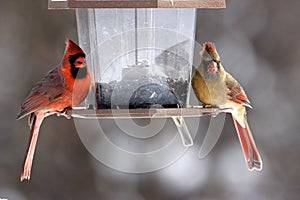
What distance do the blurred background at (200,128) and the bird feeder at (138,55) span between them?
1911mm

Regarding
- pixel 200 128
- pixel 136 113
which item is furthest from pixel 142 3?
pixel 200 128

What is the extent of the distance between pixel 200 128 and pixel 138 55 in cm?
200

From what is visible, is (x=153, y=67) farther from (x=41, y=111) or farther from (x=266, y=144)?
(x=266, y=144)

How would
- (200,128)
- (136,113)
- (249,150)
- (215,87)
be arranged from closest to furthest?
1. (136,113)
2. (215,87)
3. (249,150)
4. (200,128)

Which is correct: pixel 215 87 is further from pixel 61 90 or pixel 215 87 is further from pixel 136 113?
pixel 61 90

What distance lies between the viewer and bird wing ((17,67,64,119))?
2672 mm

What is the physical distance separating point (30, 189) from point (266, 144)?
1.79 metres

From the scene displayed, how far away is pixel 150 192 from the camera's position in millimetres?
4656

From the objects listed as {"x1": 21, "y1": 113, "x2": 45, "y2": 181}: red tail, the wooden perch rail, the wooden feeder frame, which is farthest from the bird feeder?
the wooden feeder frame

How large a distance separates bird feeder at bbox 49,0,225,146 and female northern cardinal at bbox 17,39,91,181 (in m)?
0.08

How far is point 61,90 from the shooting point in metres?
2.69

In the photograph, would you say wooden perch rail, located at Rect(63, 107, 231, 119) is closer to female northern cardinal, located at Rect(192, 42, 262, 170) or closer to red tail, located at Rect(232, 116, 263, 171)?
female northern cardinal, located at Rect(192, 42, 262, 170)

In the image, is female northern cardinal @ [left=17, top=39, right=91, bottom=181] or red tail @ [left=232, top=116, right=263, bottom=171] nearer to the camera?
female northern cardinal @ [left=17, top=39, right=91, bottom=181]

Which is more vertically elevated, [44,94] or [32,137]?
[44,94]
